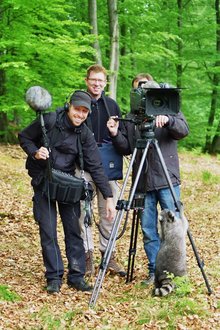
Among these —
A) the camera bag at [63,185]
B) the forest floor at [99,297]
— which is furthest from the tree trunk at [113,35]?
the camera bag at [63,185]

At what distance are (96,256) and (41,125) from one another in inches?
106

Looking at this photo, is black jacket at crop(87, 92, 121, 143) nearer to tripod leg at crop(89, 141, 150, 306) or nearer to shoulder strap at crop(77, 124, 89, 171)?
shoulder strap at crop(77, 124, 89, 171)

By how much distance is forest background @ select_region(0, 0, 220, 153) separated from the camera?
1078 cm

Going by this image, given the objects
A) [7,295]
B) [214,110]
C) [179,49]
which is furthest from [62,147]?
[214,110]

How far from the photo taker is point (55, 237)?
5.16m

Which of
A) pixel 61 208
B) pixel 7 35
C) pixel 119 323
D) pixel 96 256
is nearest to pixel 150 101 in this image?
pixel 61 208

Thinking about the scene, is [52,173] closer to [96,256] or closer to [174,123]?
[174,123]

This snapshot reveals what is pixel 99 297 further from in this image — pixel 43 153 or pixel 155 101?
pixel 155 101

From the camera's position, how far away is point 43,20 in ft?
38.4

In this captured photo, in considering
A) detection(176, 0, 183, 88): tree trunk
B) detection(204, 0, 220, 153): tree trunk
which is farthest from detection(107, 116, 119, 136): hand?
detection(204, 0, 220, 153): tree trunk

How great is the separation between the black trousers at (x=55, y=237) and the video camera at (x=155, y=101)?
1268 millimetres

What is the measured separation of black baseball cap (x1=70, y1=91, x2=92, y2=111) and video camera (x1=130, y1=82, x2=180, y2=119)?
0.46 meters

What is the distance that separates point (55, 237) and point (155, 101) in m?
1.78

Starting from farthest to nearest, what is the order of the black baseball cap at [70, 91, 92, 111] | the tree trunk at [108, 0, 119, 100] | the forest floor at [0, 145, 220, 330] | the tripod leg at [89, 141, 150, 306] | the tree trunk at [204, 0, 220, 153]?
the tree trunk at [204, 0, 220, 153], the tree trunk at [108, 0, 119, 100], the black baseball cap at [70, 91, 92, 111], the tripod leg at [89, 141, 150, 306], the forest floor at [0, 145, 220, 330]
